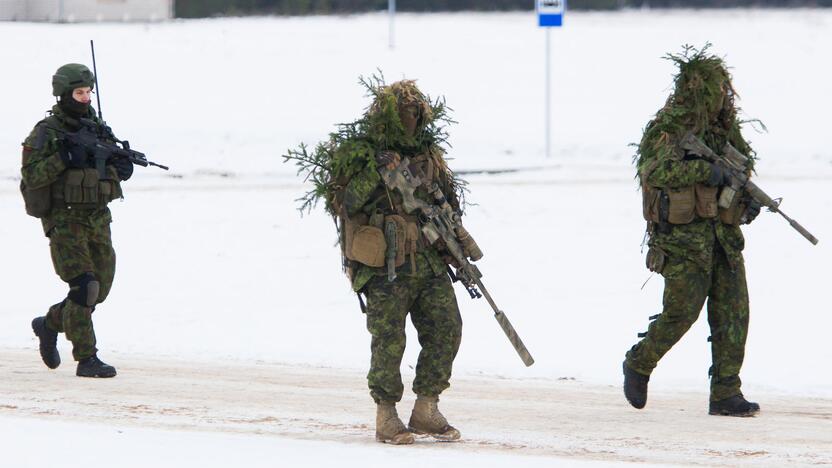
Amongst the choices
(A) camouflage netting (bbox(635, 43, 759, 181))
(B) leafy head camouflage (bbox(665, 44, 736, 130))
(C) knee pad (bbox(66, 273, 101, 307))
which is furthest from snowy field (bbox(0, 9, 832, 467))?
(B) leafy head camouflage (bbox(665, 44, 736, 130))

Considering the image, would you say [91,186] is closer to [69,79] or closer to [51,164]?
[51,164]

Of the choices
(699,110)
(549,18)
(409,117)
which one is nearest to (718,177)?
(699,110)

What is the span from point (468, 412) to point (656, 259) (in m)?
1.35

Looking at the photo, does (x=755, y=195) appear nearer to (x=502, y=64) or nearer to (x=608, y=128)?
(x=608, y=128)

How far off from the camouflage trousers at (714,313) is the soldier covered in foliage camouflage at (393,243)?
1472 millimetres

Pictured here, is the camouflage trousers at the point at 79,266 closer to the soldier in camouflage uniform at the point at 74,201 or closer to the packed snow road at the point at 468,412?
the soldier in camouflage uniform at the point at 74,201

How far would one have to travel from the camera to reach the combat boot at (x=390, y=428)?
697 cm

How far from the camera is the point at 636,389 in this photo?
809 cm

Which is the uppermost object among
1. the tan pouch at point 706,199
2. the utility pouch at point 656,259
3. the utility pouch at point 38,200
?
the tan pouch at point 706,199

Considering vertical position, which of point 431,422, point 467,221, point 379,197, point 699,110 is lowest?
point 467,221

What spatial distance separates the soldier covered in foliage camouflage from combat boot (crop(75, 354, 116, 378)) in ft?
8.81

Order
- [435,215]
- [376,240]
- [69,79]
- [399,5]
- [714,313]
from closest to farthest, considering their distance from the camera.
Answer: [376,240] → [435,215] → [714,313] → [69,79] → [399,5]

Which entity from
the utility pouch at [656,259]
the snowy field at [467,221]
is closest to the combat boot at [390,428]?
the snowy field at [467,221]

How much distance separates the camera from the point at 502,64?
93.2ft
